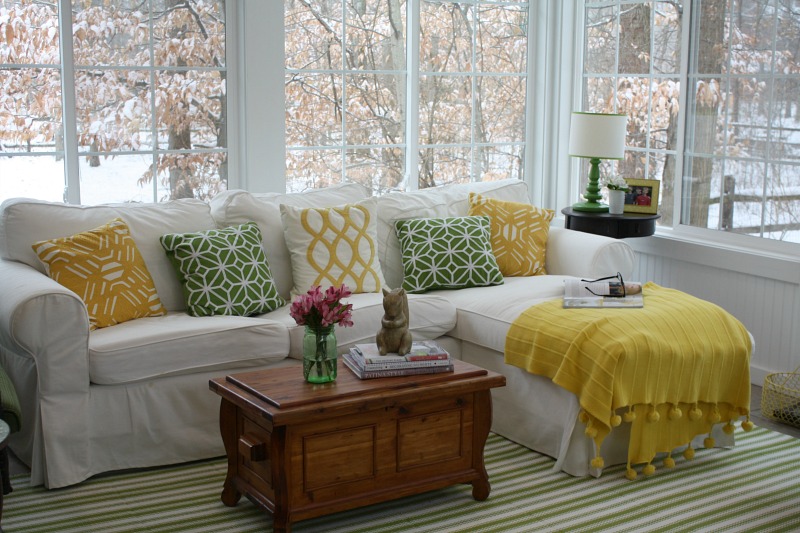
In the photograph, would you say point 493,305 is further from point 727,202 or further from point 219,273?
point 727,202

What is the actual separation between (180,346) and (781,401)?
2508mm

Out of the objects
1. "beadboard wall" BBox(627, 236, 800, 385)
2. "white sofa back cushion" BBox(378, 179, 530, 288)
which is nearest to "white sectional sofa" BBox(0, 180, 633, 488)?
"white sofa back cushion" BBox(378, 179, 530, 288)

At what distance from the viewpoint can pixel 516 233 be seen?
15.0 feet

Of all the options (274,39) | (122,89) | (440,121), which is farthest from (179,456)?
(440,121)

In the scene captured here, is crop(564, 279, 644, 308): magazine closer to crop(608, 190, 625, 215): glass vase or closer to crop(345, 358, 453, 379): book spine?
crop(345, 358, 453, 379): book spine

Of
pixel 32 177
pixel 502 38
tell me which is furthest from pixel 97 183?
pixel 502 38

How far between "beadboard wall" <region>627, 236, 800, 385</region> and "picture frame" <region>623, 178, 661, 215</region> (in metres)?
0.23

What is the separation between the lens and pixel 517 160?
604 centimetres

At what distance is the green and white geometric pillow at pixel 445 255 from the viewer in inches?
170

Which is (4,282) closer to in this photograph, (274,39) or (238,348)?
(238,348)

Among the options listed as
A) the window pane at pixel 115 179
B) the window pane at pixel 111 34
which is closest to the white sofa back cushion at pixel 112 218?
the window pane at pixel 115 179

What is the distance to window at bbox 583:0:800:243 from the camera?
4.50 m

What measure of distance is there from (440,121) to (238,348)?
2.57m

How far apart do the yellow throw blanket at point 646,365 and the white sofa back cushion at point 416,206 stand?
94 centimetres
